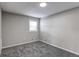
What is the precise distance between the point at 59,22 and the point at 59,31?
57 centimetres

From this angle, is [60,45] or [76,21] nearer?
[76,21]

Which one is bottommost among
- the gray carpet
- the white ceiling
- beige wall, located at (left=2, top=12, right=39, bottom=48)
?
the gray carpet

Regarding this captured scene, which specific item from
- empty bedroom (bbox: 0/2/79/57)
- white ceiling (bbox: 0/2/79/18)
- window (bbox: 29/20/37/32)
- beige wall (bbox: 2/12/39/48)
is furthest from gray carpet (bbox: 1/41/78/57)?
white ceiling (bbox: 0/2/79/18)

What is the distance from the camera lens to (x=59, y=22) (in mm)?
3383

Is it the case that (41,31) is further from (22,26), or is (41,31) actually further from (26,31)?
(22,26)

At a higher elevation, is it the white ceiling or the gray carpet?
the white ceiling

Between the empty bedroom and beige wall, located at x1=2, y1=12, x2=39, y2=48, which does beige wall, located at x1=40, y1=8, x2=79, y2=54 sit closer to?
the empty bedroom

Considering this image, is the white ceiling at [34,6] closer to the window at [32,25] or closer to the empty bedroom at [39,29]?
the empty bedroom at [39,29]

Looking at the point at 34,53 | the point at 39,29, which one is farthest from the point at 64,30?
the point at 39,29

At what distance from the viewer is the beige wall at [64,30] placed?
261 cm

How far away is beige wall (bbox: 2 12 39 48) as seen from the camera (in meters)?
3.30

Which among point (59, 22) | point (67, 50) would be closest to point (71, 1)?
point (59, 22)

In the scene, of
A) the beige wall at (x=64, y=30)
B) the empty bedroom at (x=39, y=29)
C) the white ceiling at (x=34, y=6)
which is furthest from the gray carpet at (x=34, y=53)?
the white ceiling at (x=34, y=6)

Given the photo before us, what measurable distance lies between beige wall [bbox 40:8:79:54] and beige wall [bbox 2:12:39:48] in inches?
62.0
